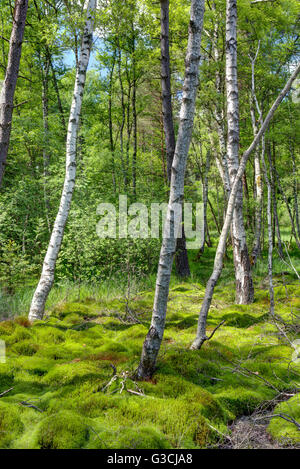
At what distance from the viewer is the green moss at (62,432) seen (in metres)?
2.14

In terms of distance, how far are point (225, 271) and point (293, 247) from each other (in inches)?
291

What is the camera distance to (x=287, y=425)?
8.16 feet

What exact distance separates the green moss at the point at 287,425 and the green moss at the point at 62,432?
59.2 inches

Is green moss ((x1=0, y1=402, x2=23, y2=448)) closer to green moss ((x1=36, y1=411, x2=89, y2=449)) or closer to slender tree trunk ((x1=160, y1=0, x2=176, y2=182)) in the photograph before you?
green moss ((x1=36, y1=411, x2=89, y2=449))

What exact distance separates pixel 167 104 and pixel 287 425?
27.7 ft

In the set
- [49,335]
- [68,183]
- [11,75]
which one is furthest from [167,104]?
[49,335]

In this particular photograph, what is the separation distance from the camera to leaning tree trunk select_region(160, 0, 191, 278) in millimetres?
8239

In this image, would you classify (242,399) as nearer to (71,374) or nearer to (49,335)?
(71,374)

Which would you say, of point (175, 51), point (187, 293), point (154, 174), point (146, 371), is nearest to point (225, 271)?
point (187, 293)

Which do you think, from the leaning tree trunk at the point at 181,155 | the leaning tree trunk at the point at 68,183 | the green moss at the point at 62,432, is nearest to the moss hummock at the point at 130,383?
the green moss at the point at 62,432

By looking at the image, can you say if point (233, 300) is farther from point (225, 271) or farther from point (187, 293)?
point (225, 271)

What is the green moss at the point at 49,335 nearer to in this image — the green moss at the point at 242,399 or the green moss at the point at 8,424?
the green moss at the point at 8,424

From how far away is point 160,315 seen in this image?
9.84 feet

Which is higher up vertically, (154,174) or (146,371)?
(154,174)
